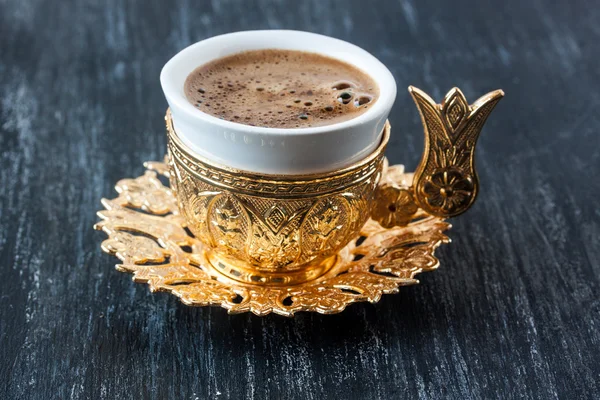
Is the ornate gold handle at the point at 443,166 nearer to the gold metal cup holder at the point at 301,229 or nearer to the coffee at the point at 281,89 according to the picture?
the gold metal cup holder at the point at 301,229

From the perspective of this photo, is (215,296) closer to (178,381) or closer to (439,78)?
(178,381)

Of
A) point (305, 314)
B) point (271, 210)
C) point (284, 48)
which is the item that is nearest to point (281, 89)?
point (284, 48)

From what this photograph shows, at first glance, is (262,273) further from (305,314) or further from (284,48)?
(284,48)

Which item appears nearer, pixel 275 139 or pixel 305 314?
pixel 275 139

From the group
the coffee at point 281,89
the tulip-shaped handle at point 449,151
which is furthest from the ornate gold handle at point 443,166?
the coffee at point 281,89

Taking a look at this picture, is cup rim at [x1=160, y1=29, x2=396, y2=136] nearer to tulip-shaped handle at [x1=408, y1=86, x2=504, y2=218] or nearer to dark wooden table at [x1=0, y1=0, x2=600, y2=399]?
tulip-shaped handle at [x1=408, y1=86, x2=504, y2=218]

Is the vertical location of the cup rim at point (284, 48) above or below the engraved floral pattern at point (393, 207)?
above

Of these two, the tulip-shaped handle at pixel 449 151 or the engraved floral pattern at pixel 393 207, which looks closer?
the tulip-shaped handle at pixel 449 151
